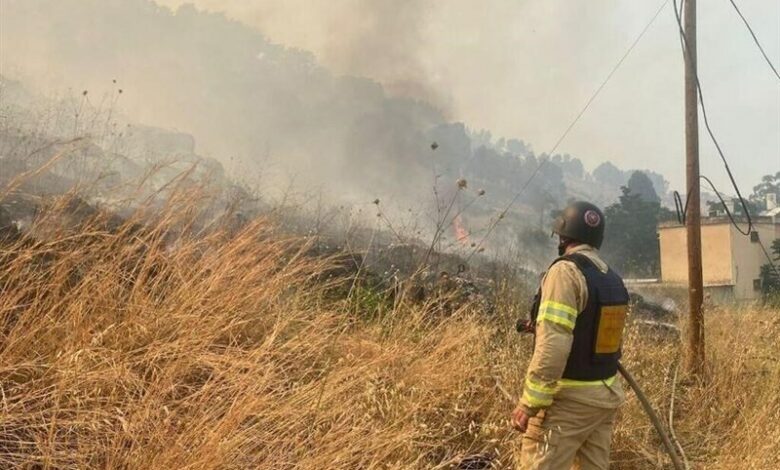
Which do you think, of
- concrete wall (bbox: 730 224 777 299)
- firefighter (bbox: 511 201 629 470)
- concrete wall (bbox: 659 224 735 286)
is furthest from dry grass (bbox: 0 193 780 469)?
concrete wall (bbox: 730 224 777 299)

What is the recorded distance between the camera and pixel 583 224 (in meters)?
3.14

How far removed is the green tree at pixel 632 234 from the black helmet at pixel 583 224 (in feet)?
101

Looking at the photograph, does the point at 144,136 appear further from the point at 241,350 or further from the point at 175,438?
the point at 175,438

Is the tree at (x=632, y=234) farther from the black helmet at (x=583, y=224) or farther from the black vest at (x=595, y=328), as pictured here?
the black vest at (x=595, y=328)

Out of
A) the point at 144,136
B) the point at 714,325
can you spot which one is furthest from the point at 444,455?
the point at 144,136

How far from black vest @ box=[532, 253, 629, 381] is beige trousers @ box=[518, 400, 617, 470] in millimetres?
165

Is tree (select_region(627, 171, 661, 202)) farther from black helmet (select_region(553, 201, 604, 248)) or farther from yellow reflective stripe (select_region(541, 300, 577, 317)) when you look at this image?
yellow reflective stripe (select_region(541, 300, 577, 317))

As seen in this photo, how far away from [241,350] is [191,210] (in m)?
0.97

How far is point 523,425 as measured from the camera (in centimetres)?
287

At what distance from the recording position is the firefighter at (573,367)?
281 cm

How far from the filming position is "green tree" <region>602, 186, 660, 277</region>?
3325 cm

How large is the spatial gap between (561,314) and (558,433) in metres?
0.59

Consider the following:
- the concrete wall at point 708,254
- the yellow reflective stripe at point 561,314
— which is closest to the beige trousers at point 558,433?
the yellow reflective stripe at point 561,314

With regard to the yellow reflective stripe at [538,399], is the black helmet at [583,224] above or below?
above
